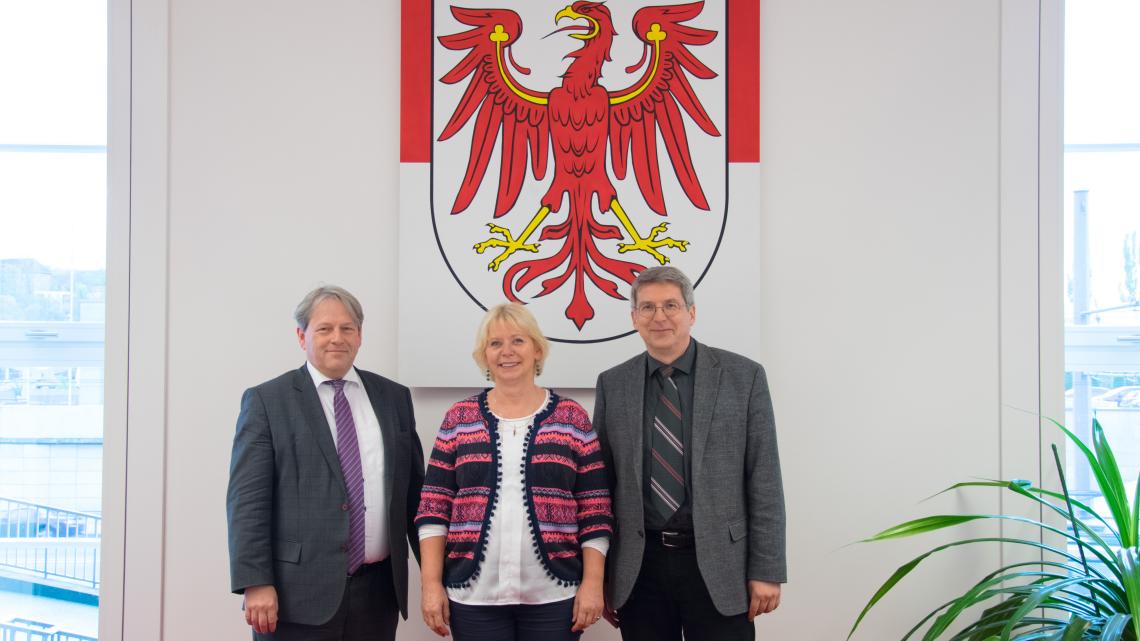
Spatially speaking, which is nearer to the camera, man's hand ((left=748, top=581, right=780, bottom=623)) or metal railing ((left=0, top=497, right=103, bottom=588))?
man's hand ((left=748, top=581, right=780, bottom=623))

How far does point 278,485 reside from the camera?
1621 mm

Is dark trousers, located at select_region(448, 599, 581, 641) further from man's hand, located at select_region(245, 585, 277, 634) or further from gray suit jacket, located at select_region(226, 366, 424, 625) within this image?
man's hand, located at select_region(245, 585, 277, 634)

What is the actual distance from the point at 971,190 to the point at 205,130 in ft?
8.58

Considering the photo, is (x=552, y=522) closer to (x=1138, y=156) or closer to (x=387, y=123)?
(x=387, y=123)

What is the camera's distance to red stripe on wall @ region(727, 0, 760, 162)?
7.51 feet

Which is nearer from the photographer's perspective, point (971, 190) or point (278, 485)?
point (278, 485)

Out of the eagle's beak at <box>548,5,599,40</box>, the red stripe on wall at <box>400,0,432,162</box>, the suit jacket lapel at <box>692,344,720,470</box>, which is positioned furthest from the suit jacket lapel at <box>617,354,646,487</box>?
the eagle's beak at <box>548,5,599,40</box>

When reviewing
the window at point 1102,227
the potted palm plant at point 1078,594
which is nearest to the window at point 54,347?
the potted palm plant at point 1078,594

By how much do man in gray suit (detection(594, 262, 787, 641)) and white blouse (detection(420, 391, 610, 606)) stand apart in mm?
218

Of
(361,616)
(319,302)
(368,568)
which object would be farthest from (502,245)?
(361,616)

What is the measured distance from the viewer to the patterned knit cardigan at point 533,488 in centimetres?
157

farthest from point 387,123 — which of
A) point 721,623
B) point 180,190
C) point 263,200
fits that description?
point 721,623

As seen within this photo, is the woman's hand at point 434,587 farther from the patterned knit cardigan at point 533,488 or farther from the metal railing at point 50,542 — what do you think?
the metal railing at point 50,542

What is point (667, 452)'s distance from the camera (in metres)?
1.70
